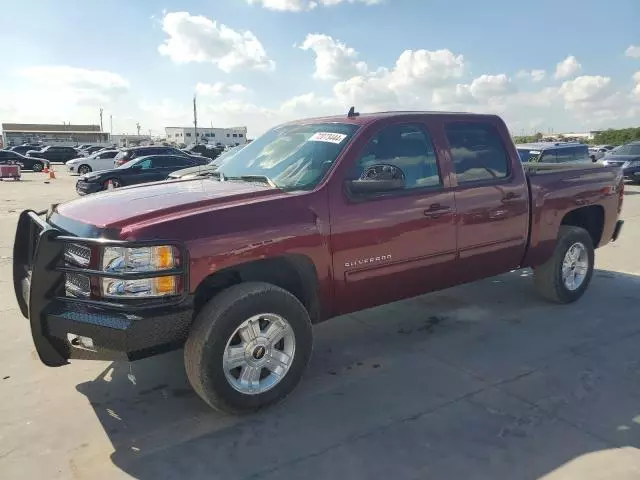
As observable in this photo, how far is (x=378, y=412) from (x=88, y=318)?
6.02ft

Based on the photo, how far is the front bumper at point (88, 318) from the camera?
301 centimetres

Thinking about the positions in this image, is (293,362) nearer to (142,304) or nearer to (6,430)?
(142,304)

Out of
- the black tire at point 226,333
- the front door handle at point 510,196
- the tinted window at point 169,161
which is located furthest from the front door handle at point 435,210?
the tinted window at point 169,161

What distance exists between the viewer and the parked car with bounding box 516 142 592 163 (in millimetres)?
14656

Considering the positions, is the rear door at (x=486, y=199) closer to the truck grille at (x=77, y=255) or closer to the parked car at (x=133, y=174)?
the truck grille at (x=77, y=255)

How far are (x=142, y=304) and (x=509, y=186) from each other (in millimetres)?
3311

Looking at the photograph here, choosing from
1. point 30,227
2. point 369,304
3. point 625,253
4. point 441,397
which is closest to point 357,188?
point 369,304

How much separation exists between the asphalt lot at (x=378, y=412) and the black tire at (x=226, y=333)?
15 centimetres

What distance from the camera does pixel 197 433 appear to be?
3.28 m

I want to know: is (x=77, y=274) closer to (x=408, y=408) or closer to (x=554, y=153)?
(x=408, y=408)

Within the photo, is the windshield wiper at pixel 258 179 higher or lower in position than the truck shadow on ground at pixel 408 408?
higher

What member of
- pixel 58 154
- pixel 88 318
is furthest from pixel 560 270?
pixel 58 154

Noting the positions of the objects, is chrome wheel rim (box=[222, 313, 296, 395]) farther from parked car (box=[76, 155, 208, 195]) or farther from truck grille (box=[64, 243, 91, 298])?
parked car (box=[76, 155, 208, 195])

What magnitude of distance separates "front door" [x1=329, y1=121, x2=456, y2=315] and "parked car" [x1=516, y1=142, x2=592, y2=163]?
11.2 meters
